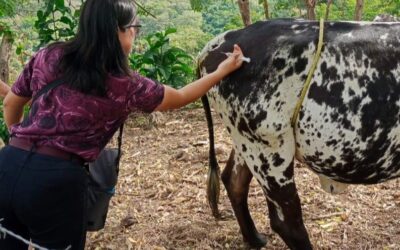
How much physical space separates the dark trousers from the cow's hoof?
5.03 ft

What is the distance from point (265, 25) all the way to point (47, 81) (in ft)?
4.04

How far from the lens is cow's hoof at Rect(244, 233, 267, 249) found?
3.37 meters

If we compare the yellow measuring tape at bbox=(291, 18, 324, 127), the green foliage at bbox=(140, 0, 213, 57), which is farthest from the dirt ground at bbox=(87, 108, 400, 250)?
the green foliage at bbox=(140, 0, 213, 57)

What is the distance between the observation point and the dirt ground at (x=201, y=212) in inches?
137

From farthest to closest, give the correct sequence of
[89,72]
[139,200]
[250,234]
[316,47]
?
1. [139,200]
2. [250,234]
3. [316,47]
4. [89,72]

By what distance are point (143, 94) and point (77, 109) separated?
0.79 feet

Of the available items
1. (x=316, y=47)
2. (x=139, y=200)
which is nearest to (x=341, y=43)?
(x=316, y=47)

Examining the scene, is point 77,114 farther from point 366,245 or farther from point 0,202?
point 366,245

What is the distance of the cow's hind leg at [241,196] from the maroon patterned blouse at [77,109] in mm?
1356

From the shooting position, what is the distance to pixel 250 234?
3357 mm

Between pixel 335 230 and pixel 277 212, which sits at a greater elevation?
pixel 277 212

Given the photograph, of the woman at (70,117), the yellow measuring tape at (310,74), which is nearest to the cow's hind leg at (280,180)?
the yellow measuring tape at (310,74)

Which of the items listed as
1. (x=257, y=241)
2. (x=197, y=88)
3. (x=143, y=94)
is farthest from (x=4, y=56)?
(x=143, y=94)

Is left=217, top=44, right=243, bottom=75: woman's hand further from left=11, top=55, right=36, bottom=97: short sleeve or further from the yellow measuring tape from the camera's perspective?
left=11, top=55, right=36, bottom=97: short sleeve
